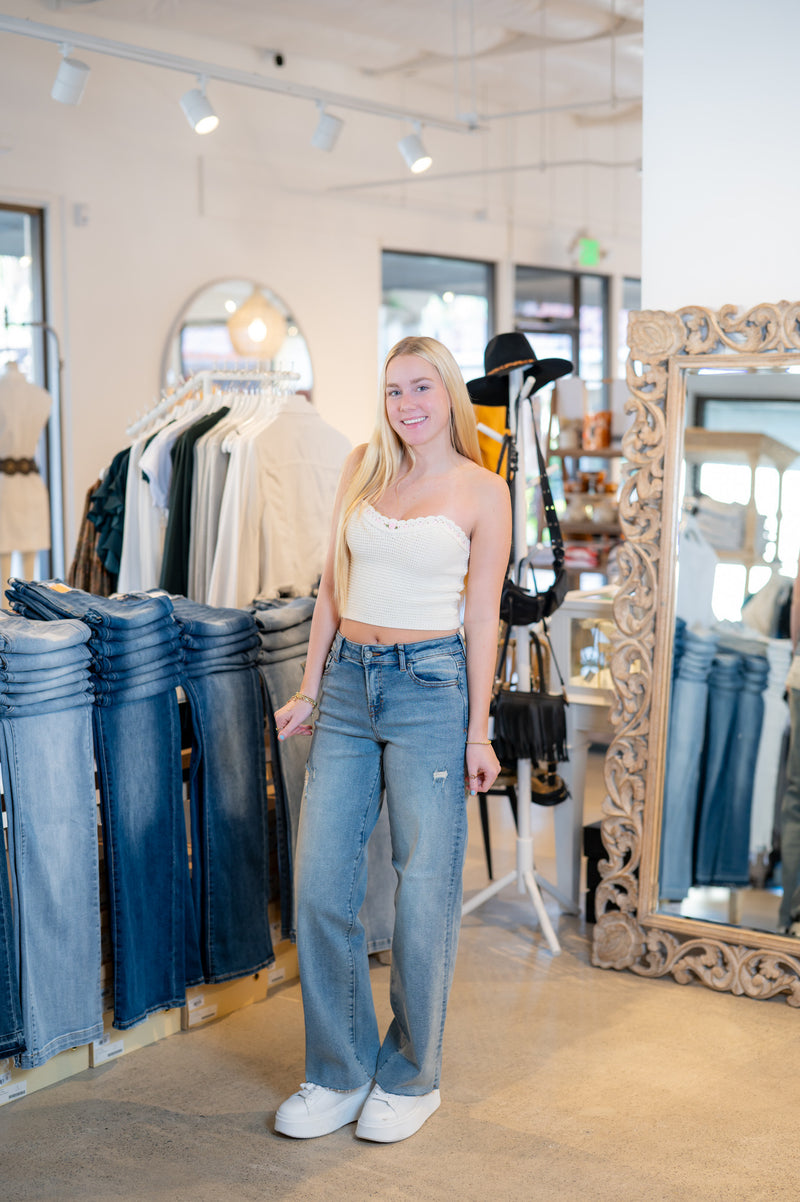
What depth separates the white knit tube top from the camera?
2.51 meters

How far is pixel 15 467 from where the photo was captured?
19.3 ft

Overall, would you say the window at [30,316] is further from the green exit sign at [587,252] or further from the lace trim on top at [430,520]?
the green exit sign at [587,252]

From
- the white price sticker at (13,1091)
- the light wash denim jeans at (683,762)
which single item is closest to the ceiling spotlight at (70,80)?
the light wash denim jeans at (683,762)

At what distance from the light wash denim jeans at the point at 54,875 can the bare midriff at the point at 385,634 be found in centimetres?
66

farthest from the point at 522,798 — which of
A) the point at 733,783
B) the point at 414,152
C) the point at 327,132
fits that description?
the point at 414,152

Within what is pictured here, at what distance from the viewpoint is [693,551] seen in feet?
11.2

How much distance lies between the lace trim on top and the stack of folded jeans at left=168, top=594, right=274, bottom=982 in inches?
26.6

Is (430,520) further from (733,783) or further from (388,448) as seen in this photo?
(733,783)

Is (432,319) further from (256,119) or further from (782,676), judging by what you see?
(782,676)

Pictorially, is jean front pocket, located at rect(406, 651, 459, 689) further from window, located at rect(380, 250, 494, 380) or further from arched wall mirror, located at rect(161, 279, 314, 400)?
window, located at rect(380, 250, 494, 380)

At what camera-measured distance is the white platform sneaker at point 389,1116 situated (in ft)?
8.34

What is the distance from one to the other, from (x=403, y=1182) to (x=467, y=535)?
51.1 inches

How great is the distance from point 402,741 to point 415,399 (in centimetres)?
71

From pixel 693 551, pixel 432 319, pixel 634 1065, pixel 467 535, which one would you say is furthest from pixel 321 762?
pixel 432 319
